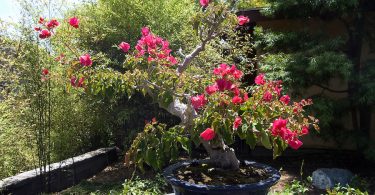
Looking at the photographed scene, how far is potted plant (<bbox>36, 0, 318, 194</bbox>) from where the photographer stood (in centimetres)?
224

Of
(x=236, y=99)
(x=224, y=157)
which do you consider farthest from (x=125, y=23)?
(x=236, y=99)

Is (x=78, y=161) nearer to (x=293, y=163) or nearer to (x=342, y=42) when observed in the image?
(x=293, y=163)

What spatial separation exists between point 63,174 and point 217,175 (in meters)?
2.70

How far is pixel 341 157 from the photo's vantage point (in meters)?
5.67

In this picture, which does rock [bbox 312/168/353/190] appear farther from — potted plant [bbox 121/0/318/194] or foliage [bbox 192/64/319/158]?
foliage [bbox 192/64/319/158]

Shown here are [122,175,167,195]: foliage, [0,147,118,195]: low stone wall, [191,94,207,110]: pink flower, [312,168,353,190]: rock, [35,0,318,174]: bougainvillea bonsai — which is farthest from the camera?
[312,168,353,190]: rock

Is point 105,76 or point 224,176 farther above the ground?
Answer: point 105,76

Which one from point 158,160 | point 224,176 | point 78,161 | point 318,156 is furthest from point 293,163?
point 158,160

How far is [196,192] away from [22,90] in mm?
2664

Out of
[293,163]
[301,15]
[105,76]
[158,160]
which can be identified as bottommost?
[293,163]

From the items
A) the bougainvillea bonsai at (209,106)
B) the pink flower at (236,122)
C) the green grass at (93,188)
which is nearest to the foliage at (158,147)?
the bougainvillea bonsai at (209,106)

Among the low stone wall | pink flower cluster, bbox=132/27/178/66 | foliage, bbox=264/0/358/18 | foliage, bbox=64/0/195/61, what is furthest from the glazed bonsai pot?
foliage, bbox=64/0/195/61

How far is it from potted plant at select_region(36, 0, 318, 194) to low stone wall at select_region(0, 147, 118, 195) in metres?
1.68

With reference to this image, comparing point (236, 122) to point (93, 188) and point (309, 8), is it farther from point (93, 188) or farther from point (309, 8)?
point (309, 8)
